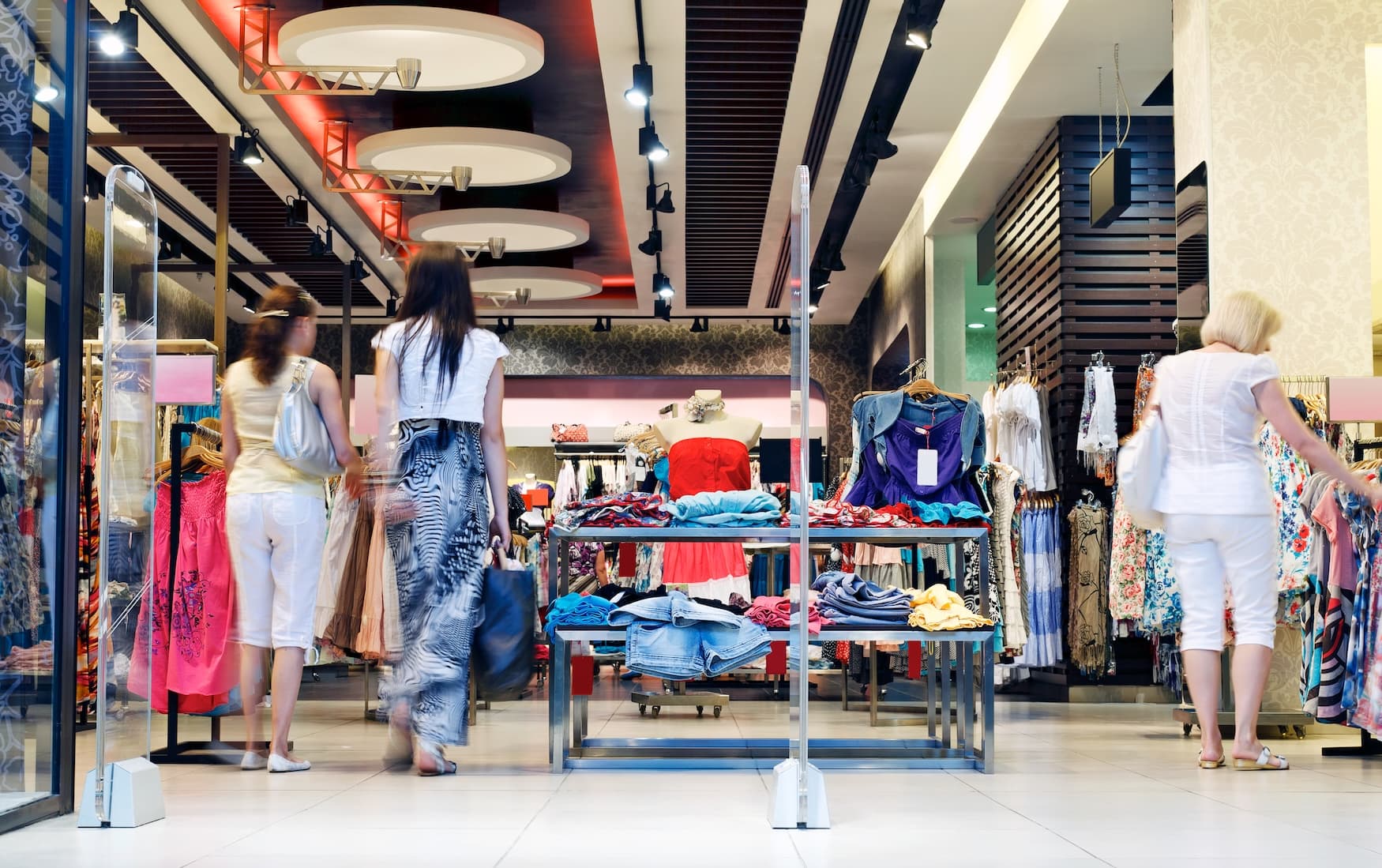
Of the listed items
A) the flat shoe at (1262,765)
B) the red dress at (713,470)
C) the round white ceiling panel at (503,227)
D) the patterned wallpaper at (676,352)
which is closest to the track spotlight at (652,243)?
the round white ceiling panel at (503,227)

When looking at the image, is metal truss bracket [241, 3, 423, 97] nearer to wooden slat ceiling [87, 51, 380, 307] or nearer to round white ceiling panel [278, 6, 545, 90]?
round white ceiling panel [278, 6, 545, 90]

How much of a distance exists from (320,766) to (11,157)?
1.91 meters

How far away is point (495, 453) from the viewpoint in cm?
390

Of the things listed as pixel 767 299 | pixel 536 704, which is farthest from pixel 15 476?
pixel 767 299

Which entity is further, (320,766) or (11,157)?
(320,766)

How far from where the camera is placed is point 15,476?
302 cm

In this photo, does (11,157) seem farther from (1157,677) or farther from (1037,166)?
(1037,166)

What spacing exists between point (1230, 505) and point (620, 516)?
1.78m

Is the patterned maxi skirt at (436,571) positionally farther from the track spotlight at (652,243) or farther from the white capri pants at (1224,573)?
the track spotlight at (652,243)

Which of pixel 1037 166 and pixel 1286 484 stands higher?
pixel 1037 166

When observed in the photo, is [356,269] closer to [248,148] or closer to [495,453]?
[248,148]

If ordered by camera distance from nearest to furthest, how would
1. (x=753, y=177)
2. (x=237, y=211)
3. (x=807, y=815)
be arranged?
1. (x=807, y=815)
2. (x=753, y=177)
3. (x=237, y=211)

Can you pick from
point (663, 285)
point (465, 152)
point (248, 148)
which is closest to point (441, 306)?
point (465, 152)

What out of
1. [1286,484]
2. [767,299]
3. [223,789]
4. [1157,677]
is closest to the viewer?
[223,789]
